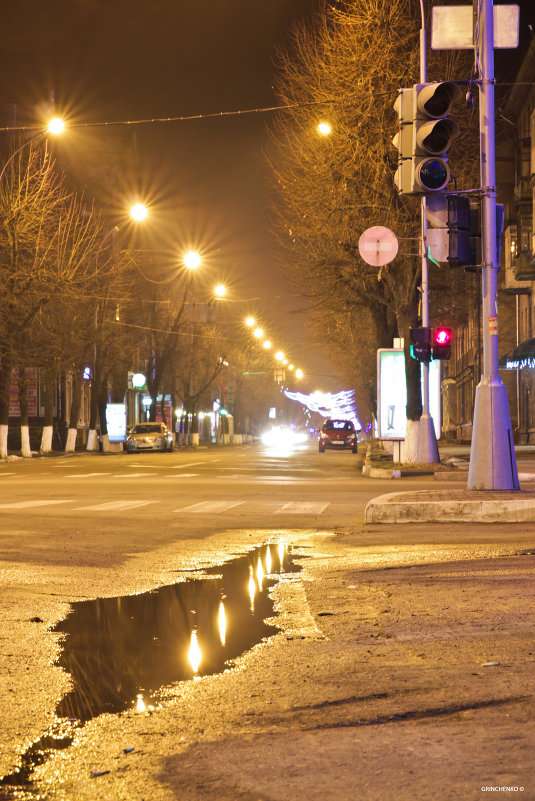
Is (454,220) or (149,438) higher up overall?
(454,220)

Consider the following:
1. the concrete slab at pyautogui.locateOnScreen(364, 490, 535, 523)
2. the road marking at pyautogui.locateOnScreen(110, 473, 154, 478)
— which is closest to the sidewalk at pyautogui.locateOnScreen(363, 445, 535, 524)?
the concrete slab at pyautogui.locateOnScreen(364, 490, 535, 523)

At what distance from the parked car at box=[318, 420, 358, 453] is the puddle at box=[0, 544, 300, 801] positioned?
171 ft

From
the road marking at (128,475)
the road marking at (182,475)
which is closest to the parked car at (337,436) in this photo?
the road marking at (182,475)

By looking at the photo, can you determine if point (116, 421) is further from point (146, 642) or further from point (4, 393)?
point (146, 642)

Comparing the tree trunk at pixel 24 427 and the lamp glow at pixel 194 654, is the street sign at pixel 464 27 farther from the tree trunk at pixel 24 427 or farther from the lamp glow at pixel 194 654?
the tree trunk at pixel 24 427

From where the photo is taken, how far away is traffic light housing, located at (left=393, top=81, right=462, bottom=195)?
1342 cm

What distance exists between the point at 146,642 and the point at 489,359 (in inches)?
407

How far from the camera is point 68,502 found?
59.8 ft

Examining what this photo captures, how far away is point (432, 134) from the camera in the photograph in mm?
13484

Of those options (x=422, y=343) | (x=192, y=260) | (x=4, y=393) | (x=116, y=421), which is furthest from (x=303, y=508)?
(x=192, y=260)

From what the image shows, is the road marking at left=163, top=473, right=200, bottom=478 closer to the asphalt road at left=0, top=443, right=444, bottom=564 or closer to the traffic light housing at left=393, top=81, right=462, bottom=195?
the asphalt road at left=0, top=443, right=444, bottom=564

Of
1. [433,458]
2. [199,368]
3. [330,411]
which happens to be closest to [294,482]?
[433,458]

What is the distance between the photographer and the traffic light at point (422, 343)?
22844 mm

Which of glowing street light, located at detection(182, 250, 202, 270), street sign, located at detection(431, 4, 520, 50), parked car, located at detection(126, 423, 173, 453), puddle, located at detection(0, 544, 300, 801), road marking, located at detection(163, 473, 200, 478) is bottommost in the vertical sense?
puddle, located at detection(0, 544, 300, 801)
